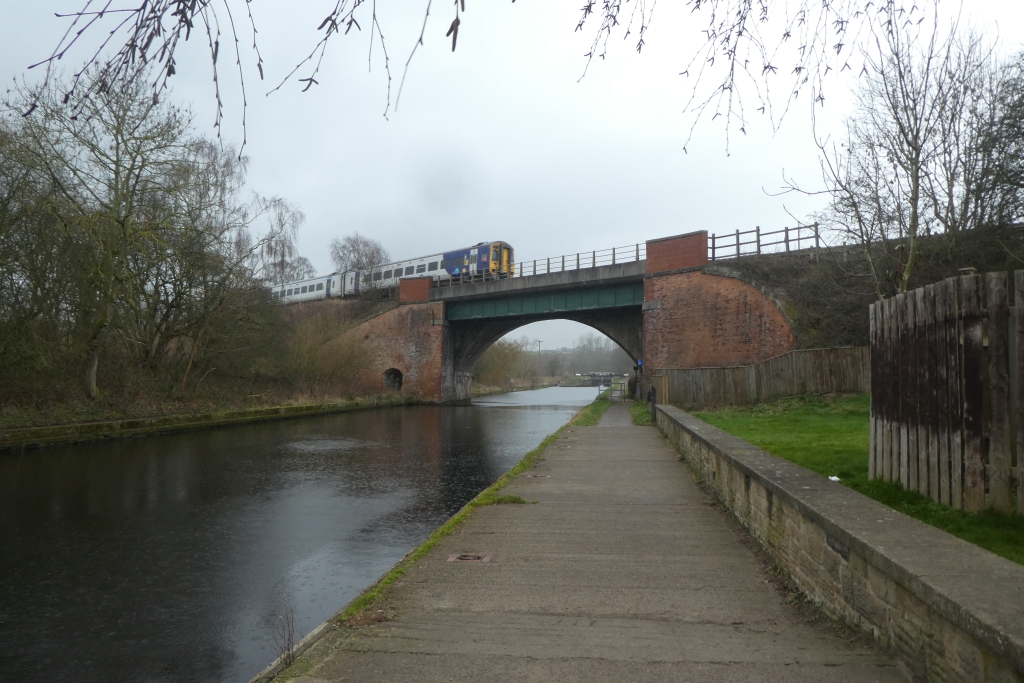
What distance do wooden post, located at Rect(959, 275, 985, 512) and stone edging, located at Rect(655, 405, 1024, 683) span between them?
64cm

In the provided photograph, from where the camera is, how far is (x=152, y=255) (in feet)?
59.7

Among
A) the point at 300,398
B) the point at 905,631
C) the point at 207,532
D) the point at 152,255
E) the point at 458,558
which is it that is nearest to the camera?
the point at 905,631

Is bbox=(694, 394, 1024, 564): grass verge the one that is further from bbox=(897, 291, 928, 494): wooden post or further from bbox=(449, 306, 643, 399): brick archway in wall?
bbox=(449, 306, 643, 399): brick archway in wall

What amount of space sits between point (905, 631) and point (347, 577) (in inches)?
172

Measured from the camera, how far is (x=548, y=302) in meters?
32.1

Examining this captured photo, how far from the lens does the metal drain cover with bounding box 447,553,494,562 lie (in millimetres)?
4867

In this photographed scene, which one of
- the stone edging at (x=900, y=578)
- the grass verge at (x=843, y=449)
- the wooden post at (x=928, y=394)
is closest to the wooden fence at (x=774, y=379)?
the grass verge at (x=843, y=449)

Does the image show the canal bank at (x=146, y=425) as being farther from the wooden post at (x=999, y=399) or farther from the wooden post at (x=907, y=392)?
the wooden post at (x=999, y=399)

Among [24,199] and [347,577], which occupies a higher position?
[24,199]

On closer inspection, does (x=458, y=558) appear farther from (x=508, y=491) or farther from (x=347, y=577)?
(x=508, y=491)

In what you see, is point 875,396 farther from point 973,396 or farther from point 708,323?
point 708,323

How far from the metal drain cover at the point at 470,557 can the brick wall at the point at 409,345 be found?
30635mm

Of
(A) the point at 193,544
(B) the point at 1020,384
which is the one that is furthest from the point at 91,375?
(B) the point at 1020,384

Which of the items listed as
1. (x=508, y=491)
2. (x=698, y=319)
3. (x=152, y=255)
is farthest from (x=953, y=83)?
(x=152, y=255)
